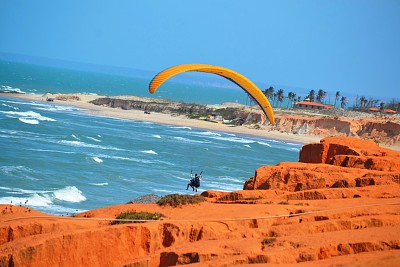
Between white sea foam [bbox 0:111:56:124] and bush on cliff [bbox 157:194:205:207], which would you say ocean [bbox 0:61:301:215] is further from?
bush on cliff [bbox 157:194:205:207]

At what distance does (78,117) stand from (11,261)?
67.2 m

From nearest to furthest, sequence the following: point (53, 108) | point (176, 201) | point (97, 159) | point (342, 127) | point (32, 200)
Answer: point (176, 201) < point (32, 200) < point (97, 159) < point (342, 127) < point (53, 108)

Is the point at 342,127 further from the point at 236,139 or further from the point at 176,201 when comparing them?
the point at 176,201

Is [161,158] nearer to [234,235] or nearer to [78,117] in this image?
[78,117]

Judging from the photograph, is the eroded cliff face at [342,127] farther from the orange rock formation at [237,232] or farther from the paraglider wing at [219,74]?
the orange rock formation at [237,232]

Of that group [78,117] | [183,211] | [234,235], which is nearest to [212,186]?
[183,211]

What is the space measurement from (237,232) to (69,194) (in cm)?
1950

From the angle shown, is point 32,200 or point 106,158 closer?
point 32,200

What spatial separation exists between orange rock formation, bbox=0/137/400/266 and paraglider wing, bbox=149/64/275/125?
16.9 ft

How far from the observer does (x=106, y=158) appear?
152 ft

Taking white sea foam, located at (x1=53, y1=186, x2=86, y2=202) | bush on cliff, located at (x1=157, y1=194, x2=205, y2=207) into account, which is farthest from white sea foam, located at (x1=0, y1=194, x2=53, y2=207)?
bush on cliff, located at (x1=157, y1=194, x2=205, y2=207)

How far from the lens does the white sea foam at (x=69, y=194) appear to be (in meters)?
31.1

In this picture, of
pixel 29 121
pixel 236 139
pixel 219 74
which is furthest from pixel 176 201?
pixel 236 139

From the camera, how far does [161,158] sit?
1964 inches
